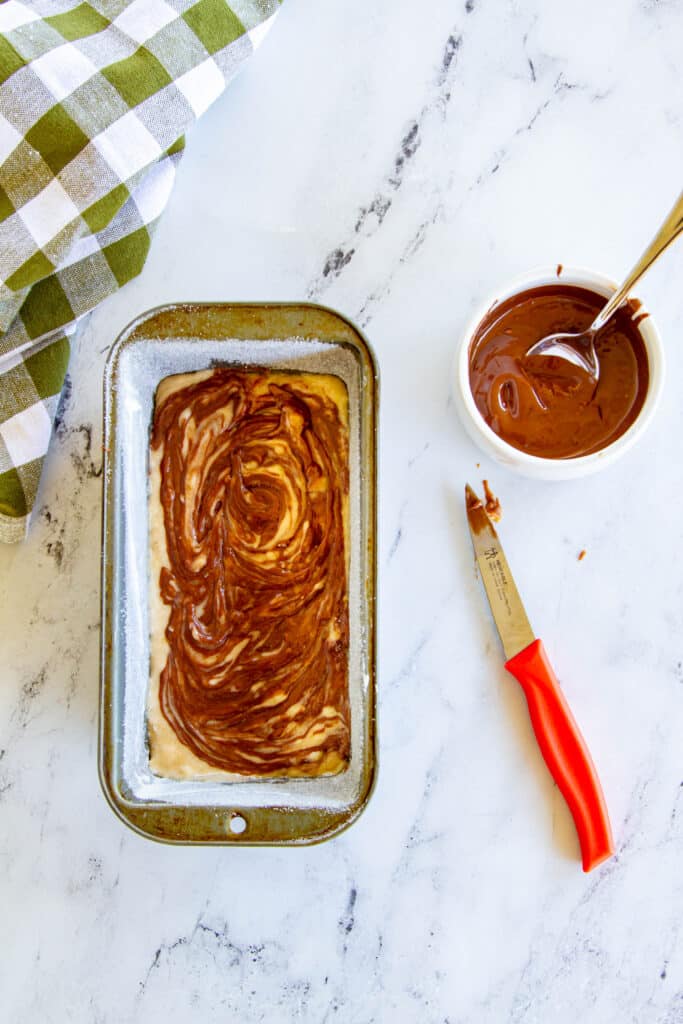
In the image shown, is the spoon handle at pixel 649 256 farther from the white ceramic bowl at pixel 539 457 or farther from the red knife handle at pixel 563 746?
the red knife handle at pixel 563 746

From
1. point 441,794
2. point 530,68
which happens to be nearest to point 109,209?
point 530,68

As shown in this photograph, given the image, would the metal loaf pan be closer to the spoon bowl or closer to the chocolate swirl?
the chocolate swirl

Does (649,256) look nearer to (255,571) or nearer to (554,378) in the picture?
(554,378)

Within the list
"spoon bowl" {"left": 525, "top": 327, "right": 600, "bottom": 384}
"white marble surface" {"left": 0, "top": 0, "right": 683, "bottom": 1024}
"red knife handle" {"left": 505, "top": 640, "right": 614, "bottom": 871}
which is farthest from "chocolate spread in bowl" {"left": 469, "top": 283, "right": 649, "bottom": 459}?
"red knife handle" {"left": 505, "top": 640, "right": 614, "bottom": 871}

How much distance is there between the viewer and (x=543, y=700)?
65.9 inches

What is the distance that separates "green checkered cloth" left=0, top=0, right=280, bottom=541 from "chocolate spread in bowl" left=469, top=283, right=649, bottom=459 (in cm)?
71

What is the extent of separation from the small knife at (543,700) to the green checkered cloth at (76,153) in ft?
2.80

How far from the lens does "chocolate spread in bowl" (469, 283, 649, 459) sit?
1.58m

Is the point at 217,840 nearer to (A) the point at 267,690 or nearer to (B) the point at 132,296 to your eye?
(A) the point at 267,690

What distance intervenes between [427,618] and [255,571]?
37 centimetres

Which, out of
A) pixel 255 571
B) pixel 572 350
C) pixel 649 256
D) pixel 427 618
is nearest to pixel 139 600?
pixel 255 571

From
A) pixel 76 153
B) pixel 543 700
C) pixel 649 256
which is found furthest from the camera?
pixel 543 700

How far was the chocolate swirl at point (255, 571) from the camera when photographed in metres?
1.59

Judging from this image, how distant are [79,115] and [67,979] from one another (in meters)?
1.68
